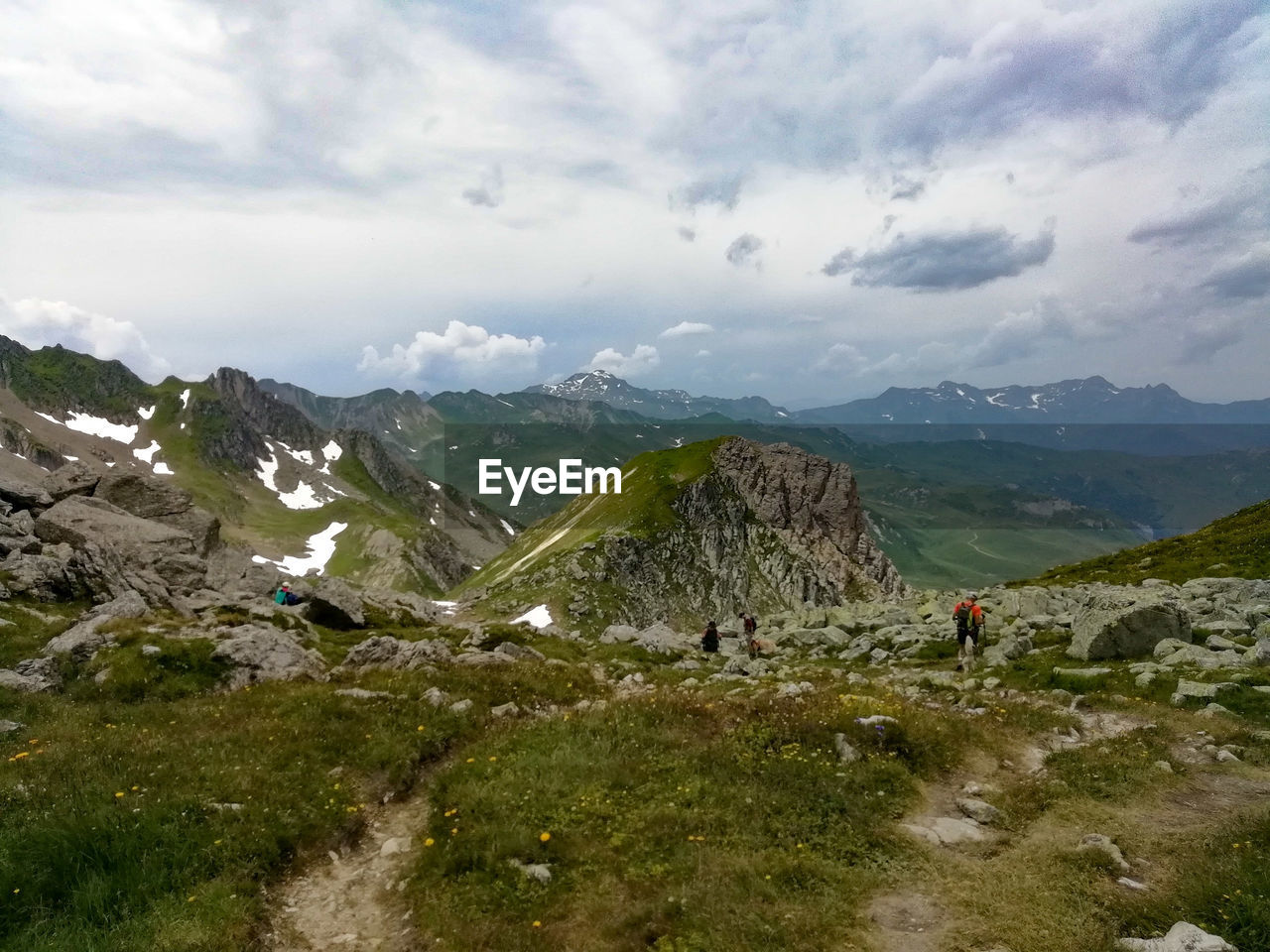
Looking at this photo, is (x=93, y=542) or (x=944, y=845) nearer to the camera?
(x=944, y=845)

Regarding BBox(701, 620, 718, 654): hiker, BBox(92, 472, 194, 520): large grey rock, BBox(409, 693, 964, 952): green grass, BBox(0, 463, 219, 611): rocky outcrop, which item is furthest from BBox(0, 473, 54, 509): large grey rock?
BBox(701, 620, 718, 654): hiker

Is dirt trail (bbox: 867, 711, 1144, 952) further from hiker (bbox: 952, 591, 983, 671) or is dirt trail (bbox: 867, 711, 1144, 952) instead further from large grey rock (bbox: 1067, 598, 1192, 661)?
hiker (bbox: 952, 591, 983, 671)

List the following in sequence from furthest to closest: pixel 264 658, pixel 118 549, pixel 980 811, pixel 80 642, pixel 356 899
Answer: pixel 118 549 < pixel 264 658 < pixel 80 642 < pixel 980 811 < pixel 356 899

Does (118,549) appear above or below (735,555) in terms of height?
above

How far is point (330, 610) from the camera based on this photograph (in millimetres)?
37188

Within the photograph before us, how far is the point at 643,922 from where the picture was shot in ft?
32.4

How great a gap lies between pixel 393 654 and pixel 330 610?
1402 cm

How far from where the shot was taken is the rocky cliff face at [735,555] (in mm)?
90312

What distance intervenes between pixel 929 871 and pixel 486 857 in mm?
7766

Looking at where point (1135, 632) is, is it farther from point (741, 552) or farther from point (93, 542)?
point (741, 552)

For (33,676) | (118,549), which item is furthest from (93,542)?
(33,676)

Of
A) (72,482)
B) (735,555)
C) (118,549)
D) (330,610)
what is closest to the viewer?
(118,549)

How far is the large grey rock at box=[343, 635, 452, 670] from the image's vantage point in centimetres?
2473

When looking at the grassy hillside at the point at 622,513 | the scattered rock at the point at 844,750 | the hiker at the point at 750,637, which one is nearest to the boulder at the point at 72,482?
the hiker at the point at 750,637
